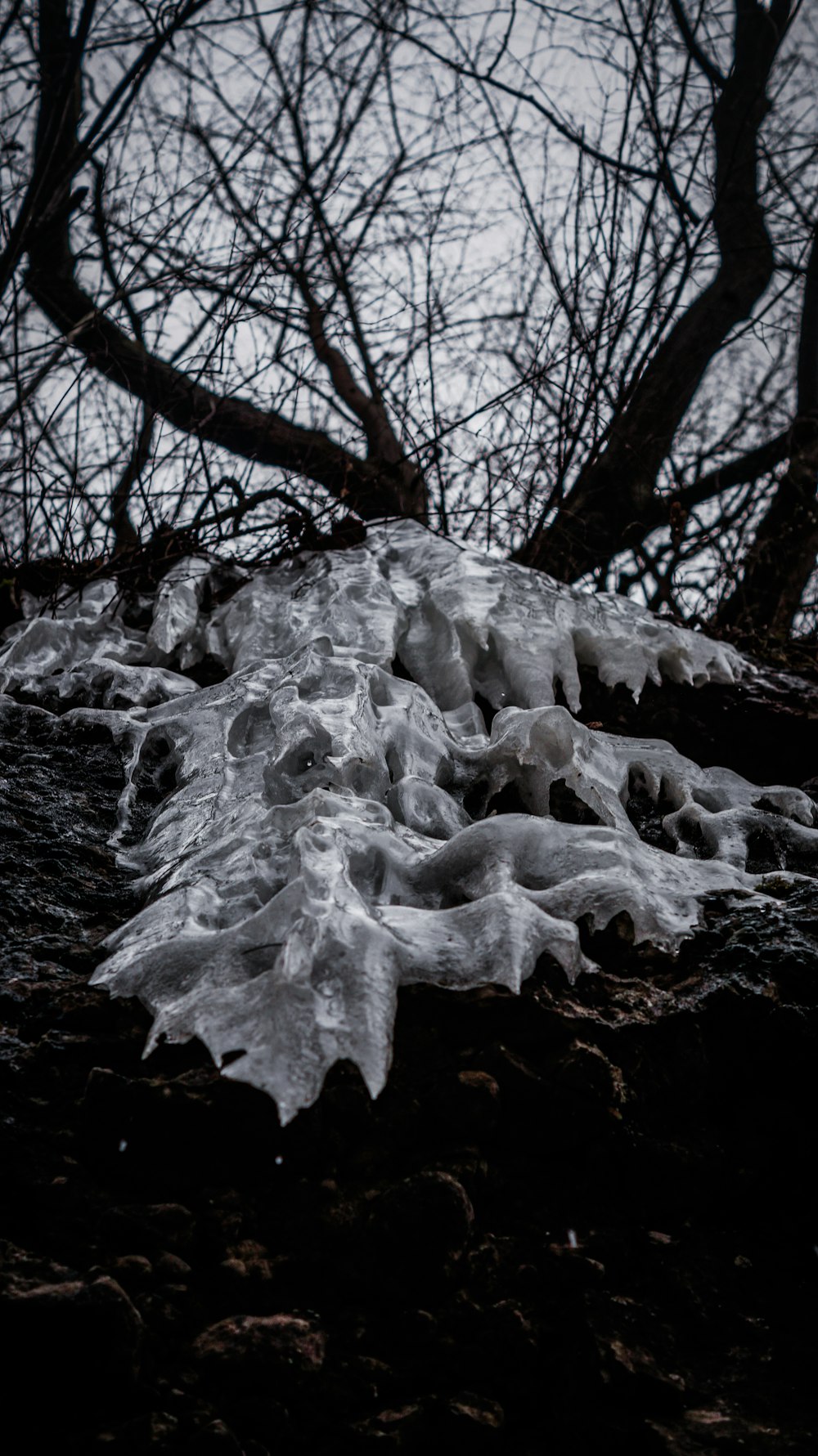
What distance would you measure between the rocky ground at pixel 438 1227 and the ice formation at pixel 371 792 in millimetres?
126

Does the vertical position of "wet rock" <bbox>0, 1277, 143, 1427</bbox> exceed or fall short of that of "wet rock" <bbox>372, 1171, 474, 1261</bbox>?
it falls short

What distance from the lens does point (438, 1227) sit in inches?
54.0

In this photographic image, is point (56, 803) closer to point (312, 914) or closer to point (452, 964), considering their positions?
point (312, 914)

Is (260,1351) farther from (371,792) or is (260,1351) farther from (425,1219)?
(371,792)

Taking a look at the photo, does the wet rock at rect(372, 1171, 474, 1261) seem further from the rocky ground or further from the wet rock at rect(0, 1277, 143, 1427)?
the wet rock at rect(0, 1277, 143, 1427)

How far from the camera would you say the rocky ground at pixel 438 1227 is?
1215 mm

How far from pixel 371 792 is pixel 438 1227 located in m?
1.21

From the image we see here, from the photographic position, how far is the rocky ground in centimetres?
121

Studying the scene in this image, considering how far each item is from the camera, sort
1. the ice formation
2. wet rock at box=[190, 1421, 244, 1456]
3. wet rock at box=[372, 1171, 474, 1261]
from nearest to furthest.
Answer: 1. wet rock at box=[190, 1421, 244, 1456]
2. wet rock at box=[372, 1171, 474, 1261]
3. the ice formation

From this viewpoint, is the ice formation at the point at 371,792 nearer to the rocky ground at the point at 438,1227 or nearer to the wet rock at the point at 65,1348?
the rocky ground at the point at 438,1227

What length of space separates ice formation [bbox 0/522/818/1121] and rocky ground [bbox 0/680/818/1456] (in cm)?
13

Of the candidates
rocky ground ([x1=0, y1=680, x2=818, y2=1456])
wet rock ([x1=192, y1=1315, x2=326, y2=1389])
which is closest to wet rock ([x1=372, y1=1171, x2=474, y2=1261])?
rocky ground ([x1=0, y1=680, x2=818, y2=1456])

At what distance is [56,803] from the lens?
8.10 feet

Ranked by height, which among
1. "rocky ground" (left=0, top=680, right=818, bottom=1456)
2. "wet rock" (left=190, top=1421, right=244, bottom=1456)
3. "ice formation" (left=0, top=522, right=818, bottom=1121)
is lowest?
"wet rock" (left=190, top=1421, right=244, bottom=1456)
